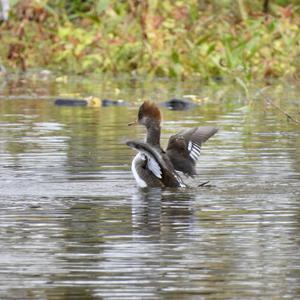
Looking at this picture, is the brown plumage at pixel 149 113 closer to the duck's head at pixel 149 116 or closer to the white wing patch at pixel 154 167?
the duck's head at pixel 149 116

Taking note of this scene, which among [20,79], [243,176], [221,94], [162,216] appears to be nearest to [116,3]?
[20,79]

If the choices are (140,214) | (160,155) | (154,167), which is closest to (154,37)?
(160,155)

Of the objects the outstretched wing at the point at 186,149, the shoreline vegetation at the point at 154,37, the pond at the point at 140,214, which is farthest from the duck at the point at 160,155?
the shoreline vegetation at the point at 154,37

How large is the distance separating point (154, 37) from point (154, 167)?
47.4ft

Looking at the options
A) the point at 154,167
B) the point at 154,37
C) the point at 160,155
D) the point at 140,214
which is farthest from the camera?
the point at 154,37

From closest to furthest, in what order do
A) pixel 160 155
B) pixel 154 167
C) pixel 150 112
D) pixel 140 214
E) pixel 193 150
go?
1. pixel 140 214
2. pixel 154 167
3. pixel 160 155
4. pixel 150 112
5. pixel 193 150

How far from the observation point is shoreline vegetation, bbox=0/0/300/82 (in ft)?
78.9

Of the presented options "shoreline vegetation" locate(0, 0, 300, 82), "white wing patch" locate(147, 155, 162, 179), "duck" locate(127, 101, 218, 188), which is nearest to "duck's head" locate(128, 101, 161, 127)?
"duck" locate(127, 101, 218, 188)

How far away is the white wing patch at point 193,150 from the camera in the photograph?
11906mm

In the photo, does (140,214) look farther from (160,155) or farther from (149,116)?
(149,116)

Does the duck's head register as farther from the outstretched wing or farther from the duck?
the outstretched wing

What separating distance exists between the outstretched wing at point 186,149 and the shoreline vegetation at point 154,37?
10.5m

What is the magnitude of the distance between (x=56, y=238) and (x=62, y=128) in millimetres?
7755

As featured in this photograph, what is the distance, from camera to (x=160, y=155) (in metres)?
11.4
